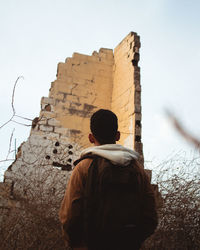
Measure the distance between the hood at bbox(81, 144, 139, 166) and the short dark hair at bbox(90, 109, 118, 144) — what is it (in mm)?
83

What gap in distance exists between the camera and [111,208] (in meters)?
1.33

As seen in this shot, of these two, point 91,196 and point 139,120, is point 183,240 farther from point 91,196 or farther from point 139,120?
point 91,196

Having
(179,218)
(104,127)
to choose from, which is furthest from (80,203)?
(179,218)

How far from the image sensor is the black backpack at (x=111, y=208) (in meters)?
1.30

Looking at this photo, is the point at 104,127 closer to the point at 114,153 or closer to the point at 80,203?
the point at 114,153

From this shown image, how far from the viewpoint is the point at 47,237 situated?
13.0 feet

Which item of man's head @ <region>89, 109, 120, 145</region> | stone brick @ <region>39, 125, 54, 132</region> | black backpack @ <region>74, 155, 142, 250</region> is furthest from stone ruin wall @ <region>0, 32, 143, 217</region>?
black backpack @ <region>74, 155, 142, 250</region>

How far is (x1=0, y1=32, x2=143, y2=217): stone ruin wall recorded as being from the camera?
5.46 m

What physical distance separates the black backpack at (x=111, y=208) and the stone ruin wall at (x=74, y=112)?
3.51 metres

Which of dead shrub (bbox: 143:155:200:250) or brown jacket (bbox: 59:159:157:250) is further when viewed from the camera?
dead shrub (bbox: 143:155:200:250)

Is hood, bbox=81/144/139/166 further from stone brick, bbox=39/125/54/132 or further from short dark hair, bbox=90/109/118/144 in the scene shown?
stone brick, bbox=39/125/54/132

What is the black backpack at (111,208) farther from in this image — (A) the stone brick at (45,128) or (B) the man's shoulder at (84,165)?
(A) the stone brick at (45,128)

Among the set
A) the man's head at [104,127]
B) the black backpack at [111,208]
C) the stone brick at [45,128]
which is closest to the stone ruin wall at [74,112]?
the stone brick at [45,128]

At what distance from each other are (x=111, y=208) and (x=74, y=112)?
5609 millimetres
